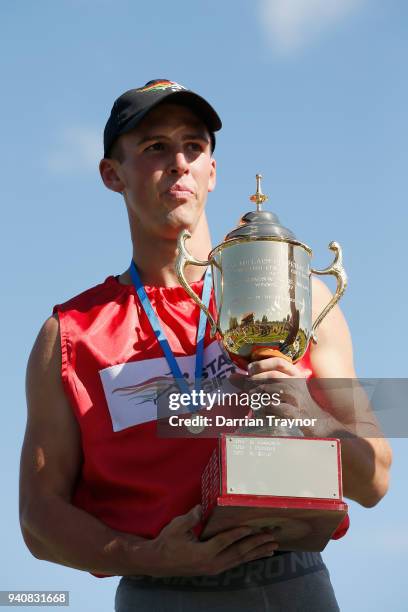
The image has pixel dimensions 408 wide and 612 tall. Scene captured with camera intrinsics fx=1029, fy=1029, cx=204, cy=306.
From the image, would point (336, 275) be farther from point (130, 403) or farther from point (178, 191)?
point (130, 403)

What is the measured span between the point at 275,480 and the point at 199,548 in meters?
0.47

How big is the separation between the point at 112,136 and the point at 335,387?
1610 mm

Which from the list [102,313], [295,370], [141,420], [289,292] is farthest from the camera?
[102,313]

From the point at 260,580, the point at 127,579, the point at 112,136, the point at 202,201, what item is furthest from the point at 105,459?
the point at 112,136

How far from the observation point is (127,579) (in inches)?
163

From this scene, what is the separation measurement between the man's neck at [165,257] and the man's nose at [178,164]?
309mm

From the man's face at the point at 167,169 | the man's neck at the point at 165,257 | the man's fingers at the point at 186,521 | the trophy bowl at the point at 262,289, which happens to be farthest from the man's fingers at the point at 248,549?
the man's face at the point at 167,169

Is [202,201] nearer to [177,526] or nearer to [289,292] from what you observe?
[289,292]

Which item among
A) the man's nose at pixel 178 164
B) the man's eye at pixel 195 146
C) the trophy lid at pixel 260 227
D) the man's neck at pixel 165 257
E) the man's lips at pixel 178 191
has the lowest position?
the trophy lid at pixel 260 227

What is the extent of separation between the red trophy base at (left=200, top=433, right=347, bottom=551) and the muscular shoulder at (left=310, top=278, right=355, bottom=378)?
2.77ft

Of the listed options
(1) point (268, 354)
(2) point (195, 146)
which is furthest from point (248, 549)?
(2) point (195, 146)

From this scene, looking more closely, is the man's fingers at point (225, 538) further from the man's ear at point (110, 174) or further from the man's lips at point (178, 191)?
the man's ear at point (110, 174)

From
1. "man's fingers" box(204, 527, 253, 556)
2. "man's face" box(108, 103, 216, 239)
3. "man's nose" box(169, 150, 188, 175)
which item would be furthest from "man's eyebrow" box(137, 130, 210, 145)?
"man's fingers" box(204, 527, 253, 556)

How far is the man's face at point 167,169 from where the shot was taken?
4.60 metres
